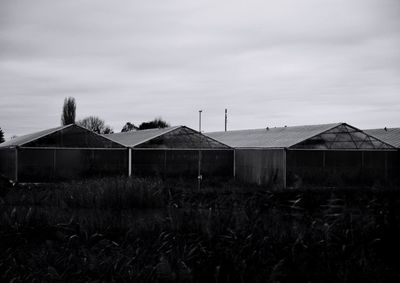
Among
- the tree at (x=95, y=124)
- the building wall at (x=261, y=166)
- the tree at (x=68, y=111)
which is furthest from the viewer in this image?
the tree at (x=95, y=124)

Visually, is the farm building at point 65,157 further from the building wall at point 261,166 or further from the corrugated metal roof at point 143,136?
the building wall at point 261,166

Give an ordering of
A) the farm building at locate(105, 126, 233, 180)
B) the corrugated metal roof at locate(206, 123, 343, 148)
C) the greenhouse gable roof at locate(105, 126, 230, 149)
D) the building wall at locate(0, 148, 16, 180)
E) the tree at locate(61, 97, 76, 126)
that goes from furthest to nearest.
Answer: the tree at locate(61, 97, 76, 126) < the greenhouse gable roof at locate(105, 126, 230, 149) < the farm building at locate(105, 126, 233, 180) < the building wall at locate(0, 148, 16, 180) < the corrugated metal roof at locate(206, 123, 343, 148)

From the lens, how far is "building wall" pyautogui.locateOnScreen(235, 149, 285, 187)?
2272 centimetres

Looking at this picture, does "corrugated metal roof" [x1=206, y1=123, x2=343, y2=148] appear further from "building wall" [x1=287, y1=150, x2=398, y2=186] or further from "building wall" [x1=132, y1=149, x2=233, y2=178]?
"building wall" [x1=132, y1=149, x2=233, y2=178]

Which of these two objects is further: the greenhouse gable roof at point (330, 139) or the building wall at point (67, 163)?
the greenhouse gable roof at point (330, 139)

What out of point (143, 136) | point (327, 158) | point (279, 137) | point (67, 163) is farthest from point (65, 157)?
point (327, 158)

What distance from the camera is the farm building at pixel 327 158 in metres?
22.5

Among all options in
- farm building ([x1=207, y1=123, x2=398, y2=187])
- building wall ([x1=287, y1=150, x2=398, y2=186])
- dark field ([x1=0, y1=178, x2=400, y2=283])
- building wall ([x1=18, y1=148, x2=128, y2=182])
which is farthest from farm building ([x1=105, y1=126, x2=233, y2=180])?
dark field ([x1=0, y1=178, x2=400, y2=283])

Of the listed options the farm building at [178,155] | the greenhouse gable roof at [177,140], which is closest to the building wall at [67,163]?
the farm building at [178,155]

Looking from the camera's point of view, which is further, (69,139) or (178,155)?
(178,155)

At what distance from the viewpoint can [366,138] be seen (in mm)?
23453

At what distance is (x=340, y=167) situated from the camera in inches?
906

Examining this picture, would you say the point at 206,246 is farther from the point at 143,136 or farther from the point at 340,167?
the point at 143,136

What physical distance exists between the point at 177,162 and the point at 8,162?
815 centimetres
